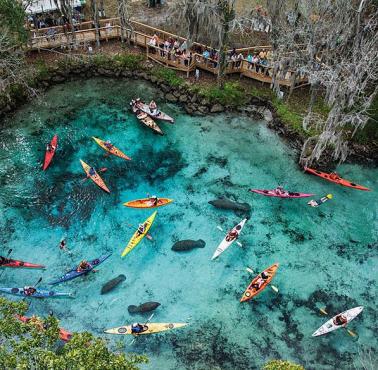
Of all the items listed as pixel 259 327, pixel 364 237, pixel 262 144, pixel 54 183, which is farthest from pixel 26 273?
pixel 364 237

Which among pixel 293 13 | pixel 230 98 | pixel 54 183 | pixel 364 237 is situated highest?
pixel 293 13

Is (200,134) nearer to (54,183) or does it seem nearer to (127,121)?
(127,121)

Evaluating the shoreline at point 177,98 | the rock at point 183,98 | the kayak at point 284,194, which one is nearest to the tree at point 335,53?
the shoreline at point 177,98

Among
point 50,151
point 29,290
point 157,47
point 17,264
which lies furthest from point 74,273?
point 157,47

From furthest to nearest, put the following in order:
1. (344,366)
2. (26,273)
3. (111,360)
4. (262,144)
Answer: (262,144), (26,273), (344,366), (111,360)

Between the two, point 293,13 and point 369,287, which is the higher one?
point 293,13

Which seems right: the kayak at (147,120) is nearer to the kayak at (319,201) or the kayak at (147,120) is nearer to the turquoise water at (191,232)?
the turquoise water at (191,232)
